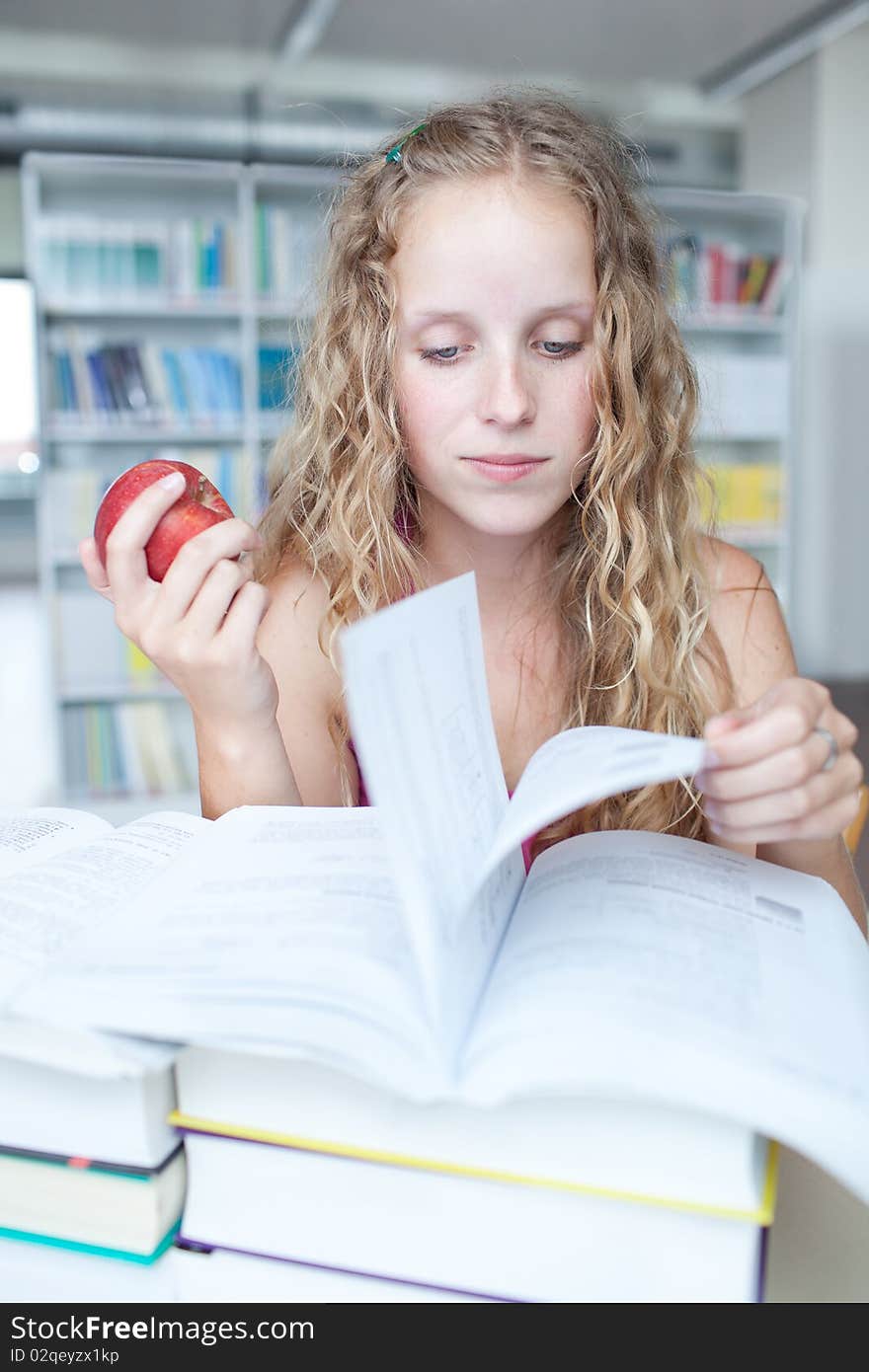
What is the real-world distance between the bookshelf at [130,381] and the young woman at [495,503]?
2456 mm

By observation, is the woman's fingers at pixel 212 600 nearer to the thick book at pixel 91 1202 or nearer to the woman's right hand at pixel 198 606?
the woman's right hand at pixel 198 606

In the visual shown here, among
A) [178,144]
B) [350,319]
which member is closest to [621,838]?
[350,319]

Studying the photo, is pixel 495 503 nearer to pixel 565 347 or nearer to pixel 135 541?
pixel 565 347

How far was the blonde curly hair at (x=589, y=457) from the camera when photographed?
3.21 ft

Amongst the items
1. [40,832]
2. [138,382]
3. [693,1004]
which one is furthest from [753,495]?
[693,1004]

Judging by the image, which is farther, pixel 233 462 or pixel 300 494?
pixel 233 462

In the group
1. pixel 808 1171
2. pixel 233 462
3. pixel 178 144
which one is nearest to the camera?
pixel 808 1171

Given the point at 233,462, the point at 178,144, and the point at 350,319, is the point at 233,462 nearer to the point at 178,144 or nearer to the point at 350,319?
the point at 350,319

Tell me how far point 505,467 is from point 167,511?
0.28m

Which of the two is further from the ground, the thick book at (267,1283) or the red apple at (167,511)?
the red apple at (167,511)

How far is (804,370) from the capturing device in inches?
218

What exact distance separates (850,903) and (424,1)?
583 cm

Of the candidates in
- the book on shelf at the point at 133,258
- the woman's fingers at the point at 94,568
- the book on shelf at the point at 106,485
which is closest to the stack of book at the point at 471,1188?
the woman's fingers at the point at 94,568

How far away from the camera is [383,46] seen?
6.39 metres
